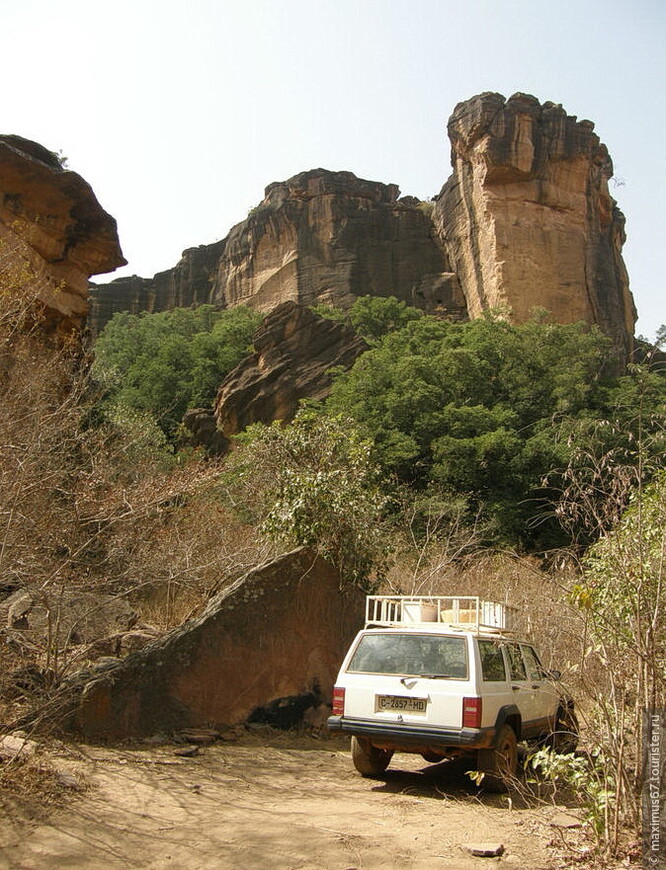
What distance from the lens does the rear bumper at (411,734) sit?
6523mm

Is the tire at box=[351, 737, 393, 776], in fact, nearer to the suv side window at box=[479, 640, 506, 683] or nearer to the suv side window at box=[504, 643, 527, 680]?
the suv side window at box=[479, 640, 506, 683]

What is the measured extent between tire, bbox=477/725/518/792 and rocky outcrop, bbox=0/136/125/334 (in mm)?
14007

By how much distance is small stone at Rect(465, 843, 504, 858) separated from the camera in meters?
4.89

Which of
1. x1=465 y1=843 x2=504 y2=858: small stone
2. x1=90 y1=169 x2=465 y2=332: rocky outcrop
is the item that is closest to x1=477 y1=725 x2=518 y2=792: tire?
x1=465 y1=843 x2=504 y2=858: small stone

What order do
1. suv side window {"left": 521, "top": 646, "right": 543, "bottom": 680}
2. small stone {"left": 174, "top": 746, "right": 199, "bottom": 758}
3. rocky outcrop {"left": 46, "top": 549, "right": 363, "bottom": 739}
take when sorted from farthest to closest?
suv side window {"left": 521, "top": 646, "right": 543, "bottom": 680}
rocky outcrop {"left": 46, "top": 549, "right": 363, "bottom": 739}
small stone {"left": 174, "top": 746, "right": 199, "bottom": 758}

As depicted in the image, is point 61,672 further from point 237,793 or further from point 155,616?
point 155,616

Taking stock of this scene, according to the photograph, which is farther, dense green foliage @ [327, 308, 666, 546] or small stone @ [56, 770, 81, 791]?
dense green foliage @ [327, 308, 666, 546]

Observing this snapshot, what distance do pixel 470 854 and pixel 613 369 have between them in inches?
1224

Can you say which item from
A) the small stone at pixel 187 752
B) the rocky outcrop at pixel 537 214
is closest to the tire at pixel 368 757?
the small stone at pixel 187 752

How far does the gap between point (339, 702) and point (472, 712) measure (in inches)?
49.0

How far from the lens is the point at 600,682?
17.6ft

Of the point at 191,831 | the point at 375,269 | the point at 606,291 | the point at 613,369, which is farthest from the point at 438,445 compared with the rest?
the point at 375,269

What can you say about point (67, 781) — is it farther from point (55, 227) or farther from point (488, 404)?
point (488, 404)

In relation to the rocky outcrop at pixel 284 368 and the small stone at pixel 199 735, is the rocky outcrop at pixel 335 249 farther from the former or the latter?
the small stone at pixel 199 735
